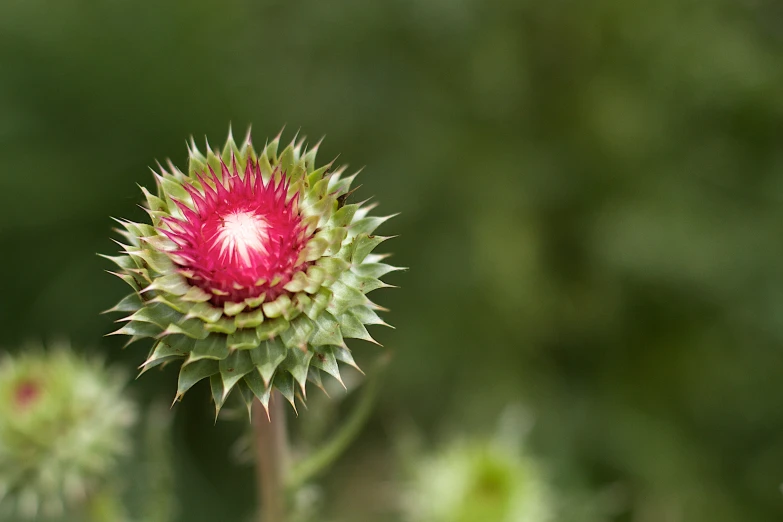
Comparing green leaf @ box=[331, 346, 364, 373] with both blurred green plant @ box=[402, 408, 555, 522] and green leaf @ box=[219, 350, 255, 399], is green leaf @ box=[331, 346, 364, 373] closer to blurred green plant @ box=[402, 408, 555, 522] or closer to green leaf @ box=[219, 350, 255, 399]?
green leaf @ box=[219, 350, 255, 399]

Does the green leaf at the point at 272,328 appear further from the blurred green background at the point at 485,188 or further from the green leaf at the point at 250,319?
the blurred green background at the point at 485,188

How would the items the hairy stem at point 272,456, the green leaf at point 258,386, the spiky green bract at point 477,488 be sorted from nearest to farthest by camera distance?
the green leaf at point 258,386, the hairy stem at point 272,456, the spiky green bract at point 477,488

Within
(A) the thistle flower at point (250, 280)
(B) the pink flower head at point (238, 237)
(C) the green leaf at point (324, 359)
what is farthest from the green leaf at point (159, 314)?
(C) the green leaf at point (324, 359)

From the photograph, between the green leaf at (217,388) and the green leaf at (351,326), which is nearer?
the green leaf at (217,388)

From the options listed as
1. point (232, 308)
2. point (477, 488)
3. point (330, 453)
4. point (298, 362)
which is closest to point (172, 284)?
point (232, 308)

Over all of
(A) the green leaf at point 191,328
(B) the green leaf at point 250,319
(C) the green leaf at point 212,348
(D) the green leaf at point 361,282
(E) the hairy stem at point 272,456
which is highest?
(D) the green leaf at point 361,282

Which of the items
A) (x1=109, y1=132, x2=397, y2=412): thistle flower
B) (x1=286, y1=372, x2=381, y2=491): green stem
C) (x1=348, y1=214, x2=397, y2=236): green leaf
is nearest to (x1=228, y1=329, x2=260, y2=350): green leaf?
(x1=109, y1=132, x2=397, y2=412): thistle flower

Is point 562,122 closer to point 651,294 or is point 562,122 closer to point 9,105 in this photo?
point 651,294
